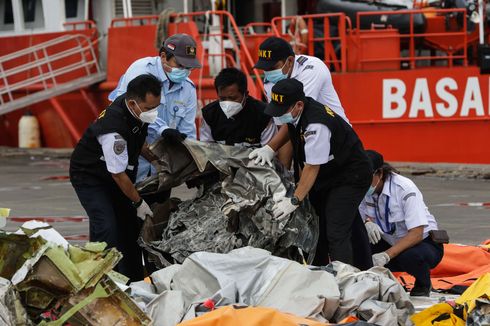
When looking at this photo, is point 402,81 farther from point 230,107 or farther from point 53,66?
point 230,107

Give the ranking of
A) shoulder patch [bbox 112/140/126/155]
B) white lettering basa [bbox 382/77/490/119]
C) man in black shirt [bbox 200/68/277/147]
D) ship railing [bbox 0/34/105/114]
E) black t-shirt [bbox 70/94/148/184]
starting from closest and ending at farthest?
shoulder patch [bbox 112/140/126/155] → black t-shirt [bbox 70/94/148/184] → man in black shirt [bbox 200/68/277/147] → white lettering basa [bbox 382/77/490/119] → ship railing [bbox 0/34/105/114]

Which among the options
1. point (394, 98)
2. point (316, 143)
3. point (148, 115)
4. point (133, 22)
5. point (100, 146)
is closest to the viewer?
point (316, 143)

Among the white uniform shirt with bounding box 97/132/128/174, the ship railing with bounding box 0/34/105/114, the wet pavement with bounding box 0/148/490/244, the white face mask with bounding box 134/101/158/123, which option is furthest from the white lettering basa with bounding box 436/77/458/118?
the white uniform shirt with bounding box 97/132/128/174

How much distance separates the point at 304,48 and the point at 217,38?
165 centimetres

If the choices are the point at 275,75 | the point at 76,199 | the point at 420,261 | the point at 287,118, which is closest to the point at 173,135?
the point at 275,75

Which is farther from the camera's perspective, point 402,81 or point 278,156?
point 402,81

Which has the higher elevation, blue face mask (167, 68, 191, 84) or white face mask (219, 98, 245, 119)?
blue face mask (167, 68, 191, 84)

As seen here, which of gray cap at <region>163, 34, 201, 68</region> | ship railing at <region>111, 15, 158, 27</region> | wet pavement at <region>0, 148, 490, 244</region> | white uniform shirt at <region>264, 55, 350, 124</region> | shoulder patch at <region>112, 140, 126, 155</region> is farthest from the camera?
ship railing at <region>111, 15, 158, 27</region>

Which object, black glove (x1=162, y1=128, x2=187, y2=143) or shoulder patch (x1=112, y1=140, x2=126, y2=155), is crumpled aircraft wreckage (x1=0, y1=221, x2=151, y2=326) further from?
black glove (x1=162, y1=128, x2=187, y2=143)

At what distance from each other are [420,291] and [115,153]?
222 centimetres

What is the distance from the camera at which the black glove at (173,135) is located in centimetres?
785

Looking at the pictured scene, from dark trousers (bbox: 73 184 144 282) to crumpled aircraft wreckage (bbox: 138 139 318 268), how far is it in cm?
15

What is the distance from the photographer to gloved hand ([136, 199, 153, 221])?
768cm

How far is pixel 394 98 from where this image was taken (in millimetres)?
16656
